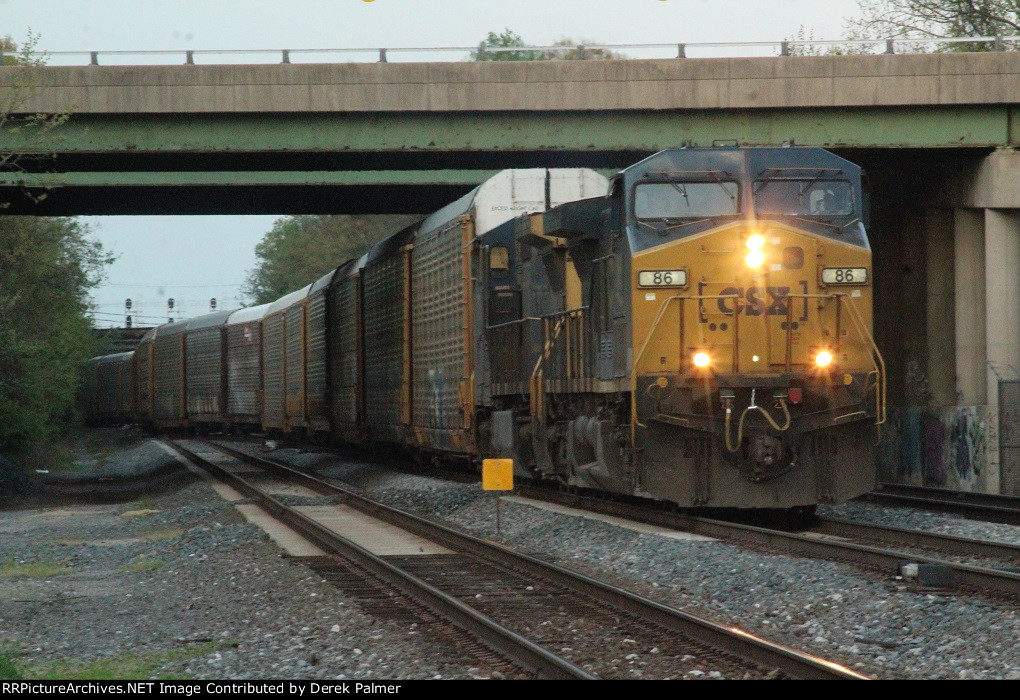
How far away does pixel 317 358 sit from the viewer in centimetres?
2994

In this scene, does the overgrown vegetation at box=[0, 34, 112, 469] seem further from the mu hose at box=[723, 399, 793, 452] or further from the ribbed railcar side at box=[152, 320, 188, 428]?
the mu hose at box=[723, 399, 793, 452]

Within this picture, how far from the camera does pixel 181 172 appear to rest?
84.5 ft

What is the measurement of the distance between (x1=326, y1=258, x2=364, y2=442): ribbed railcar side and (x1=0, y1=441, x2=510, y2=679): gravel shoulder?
9795 millimetres

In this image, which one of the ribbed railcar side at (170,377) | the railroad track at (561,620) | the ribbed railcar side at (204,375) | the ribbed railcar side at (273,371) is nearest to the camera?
the railroad track at (561,620)

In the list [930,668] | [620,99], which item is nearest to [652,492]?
[930,668]

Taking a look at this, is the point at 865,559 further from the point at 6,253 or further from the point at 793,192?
the point at 6,253

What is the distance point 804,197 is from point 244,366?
2876cm

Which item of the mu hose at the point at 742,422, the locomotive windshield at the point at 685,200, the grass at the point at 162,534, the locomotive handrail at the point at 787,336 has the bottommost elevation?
the grass at the point at 162,534

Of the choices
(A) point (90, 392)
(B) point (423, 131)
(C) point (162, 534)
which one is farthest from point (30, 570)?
(A) point (90, 392)

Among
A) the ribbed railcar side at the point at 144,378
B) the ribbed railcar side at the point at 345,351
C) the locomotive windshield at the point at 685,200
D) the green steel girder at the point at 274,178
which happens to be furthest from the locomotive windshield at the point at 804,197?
the ribbed railcar side at the point at 144,378

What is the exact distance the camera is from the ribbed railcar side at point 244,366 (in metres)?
38.1

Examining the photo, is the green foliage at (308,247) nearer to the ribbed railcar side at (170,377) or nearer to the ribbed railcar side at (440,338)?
the ribbed railcar side at (170,377)

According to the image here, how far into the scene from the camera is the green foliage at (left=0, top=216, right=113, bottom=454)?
97.9ft

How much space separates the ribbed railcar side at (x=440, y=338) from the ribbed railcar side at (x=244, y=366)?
1715 centimetres
